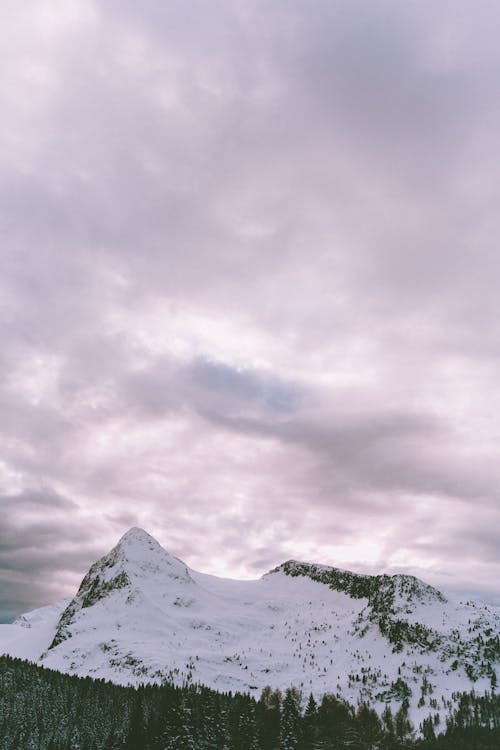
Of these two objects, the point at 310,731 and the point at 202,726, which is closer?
the point at 202,726

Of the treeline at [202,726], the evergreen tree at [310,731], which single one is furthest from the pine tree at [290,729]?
the evergreen tree at [310,731]

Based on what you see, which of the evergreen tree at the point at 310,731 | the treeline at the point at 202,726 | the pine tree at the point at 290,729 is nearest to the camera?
the pine tree at the point at 290,729

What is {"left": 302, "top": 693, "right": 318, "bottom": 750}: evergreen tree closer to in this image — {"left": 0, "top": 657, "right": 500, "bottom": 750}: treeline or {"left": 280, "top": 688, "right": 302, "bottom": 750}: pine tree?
{"left": 0, "top": 657, "right": 500, "bottom": 750}: treeline

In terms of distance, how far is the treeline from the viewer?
15012 centimetres

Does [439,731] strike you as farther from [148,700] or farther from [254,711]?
[148,700]

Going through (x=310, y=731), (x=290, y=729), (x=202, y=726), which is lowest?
(x=202, y=726)

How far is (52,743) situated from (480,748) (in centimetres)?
13713

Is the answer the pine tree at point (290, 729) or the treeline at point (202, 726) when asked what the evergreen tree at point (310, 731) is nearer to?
the treeline at point (202, 726)

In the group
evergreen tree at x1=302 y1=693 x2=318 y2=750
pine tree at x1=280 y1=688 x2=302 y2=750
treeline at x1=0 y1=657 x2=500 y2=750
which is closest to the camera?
pine tree at x1=280 y1=688 x2=302 y2=750

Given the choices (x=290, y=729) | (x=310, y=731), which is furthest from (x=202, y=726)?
(x=310, y=731)

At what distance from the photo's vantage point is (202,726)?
15262cm

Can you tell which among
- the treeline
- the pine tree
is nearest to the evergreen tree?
the treeline

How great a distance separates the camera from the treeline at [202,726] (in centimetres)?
15012

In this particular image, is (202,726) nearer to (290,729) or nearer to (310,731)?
(290,729)
